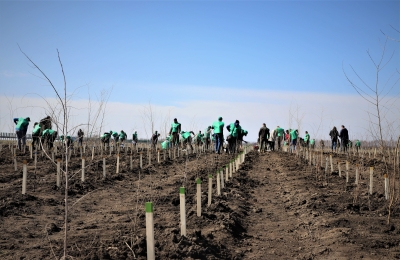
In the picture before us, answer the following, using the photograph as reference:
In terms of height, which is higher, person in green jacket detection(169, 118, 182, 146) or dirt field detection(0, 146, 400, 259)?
person in green jacket detection(169, 118, 182, 146)

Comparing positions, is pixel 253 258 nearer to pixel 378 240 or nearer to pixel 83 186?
pixel 378 240

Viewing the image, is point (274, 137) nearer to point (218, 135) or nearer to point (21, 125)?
point (218, 135)

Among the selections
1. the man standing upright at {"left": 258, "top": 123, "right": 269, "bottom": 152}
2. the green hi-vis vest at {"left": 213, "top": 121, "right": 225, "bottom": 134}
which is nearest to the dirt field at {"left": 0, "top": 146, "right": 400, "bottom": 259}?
the green hi-vis vest at {"left": 213, "top": 121, "right": 225, "bottom": 134}

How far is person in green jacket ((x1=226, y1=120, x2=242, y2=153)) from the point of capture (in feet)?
69.4

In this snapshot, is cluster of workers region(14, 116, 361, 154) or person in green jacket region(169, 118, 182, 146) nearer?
cluster of workers region(14, 116, 361, 154)

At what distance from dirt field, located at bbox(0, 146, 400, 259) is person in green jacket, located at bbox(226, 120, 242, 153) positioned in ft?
30.7

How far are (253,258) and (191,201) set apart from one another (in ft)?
10.3

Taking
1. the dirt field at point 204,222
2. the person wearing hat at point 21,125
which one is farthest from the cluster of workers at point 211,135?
the dirt field at point 204,222

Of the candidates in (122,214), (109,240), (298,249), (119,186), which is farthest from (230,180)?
(109,240)

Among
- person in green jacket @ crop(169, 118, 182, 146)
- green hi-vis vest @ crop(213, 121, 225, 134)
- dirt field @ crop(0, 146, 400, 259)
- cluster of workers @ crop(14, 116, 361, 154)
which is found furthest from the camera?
person in green jacket @ crop(169, 118, 182, 146)

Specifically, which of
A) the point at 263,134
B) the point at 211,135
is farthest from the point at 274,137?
the point at 211,135

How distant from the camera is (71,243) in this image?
5.32 metres

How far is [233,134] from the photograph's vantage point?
69.7 feet

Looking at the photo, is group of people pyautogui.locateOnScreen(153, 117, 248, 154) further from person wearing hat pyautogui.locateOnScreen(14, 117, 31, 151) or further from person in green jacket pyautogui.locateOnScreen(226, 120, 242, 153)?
person wearing hat pyautogui.locateOnScreen(14, 117, 31, 151)
